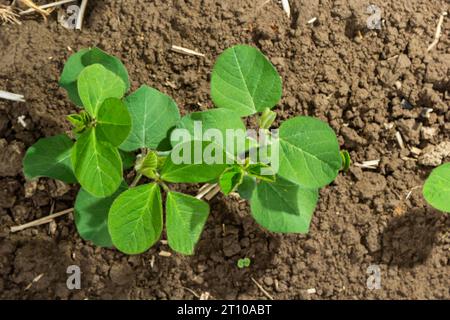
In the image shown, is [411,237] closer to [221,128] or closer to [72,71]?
[221,128]

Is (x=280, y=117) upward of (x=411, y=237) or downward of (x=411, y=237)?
upward

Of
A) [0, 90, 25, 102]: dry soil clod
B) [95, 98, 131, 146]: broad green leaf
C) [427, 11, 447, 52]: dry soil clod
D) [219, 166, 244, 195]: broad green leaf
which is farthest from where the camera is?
[427, 11, 447, 52]: dry soil clod

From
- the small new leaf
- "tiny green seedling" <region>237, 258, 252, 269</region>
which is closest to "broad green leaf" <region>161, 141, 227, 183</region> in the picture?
the small new leaf

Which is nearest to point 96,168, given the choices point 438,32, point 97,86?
point 97,86

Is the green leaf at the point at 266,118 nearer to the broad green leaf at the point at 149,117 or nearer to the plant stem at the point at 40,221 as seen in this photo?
the broad green leaf at the point at 149,117

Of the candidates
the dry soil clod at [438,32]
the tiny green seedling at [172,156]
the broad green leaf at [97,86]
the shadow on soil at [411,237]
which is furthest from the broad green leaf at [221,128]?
the dry soil clod at [438,32]

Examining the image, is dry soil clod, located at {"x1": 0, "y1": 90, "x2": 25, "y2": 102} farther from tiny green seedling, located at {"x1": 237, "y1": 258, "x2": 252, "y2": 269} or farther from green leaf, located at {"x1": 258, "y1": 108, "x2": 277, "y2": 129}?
tiny green seedling, located at {"x1": 237, "y1": 258, "x2": 252, "y2": 269}
